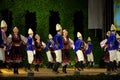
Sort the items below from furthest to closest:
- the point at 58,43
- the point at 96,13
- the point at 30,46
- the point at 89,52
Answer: the point at 96,13 < the point at 89,52 < the point at 30,46 < the point at 58,43

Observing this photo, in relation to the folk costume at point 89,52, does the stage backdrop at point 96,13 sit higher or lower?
higher

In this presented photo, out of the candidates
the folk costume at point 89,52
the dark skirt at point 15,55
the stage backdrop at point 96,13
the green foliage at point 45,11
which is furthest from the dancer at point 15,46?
the stage backdrop at point 96,13

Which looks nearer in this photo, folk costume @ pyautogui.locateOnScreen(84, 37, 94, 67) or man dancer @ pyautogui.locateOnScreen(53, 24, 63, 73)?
man dancer @ pyautogui.locateOnScreen(53, 24, 63, 73)

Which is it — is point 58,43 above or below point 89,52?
above

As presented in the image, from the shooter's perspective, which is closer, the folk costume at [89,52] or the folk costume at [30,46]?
the folk costume at [30,46]

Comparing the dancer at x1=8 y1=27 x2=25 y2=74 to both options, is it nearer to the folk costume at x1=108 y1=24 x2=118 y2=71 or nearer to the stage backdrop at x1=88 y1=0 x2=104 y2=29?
the folk costume at x1=108 y1=24 x2=118 y2=71

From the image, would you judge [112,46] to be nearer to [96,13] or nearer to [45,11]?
[96,13]

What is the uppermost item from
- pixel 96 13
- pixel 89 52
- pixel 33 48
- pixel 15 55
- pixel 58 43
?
pixel 96 13

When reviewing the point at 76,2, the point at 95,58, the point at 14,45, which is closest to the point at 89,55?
the point at 95,58

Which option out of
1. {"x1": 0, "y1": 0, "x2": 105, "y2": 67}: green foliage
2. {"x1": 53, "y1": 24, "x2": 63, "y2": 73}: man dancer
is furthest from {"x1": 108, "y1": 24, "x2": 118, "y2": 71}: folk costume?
{"x1": 0, "y1": 0, "x2": 105, "y2": 67}: green foliage

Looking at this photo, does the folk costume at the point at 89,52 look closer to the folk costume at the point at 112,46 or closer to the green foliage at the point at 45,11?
the green foliage at the point at 45,11

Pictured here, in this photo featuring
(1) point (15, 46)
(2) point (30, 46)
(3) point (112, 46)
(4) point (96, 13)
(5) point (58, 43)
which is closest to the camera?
(1) point (15, 46)

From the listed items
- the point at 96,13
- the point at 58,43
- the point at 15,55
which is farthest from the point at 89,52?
the point at 15,55

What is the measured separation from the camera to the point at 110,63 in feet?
55.2
